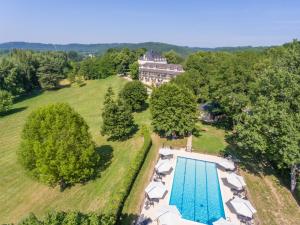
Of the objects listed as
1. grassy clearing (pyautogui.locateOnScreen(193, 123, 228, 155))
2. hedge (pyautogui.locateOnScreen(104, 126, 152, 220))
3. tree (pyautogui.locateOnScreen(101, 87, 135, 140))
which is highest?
tree (pyautogui.locateOnScreen(101, 87, 135, 140))

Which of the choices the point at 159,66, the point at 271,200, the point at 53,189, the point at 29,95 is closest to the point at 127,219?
the point at 53,189

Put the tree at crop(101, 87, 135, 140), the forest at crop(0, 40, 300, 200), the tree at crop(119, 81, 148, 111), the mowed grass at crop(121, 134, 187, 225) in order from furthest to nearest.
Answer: the tree at crop(119, 81, 148, 111), the tree at crop(101, 87, 135, 140), the forest at crop(0, 40, 300, 200), the mowed grass at crop(121, 134, 187, 225)

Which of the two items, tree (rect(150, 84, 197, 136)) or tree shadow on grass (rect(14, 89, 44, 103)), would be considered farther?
tree shadow on grass (rect(14, 89, 44, 103))

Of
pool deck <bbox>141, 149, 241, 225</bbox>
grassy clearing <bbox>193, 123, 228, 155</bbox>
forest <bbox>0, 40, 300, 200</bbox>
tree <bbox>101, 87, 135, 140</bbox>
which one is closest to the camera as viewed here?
pool deck <bbox>141, 149, 241, 225</bbox>

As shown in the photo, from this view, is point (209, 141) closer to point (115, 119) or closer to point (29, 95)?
point (115, 119)

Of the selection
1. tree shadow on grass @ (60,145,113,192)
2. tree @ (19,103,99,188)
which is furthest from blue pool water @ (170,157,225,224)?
tree @ (19,103,99,188)

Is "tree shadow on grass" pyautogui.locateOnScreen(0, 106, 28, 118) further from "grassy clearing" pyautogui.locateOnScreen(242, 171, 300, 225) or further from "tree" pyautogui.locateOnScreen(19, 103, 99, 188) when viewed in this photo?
"grassy clearing" pyautogui.locateOnScreen(242, 171, 300, 225)
